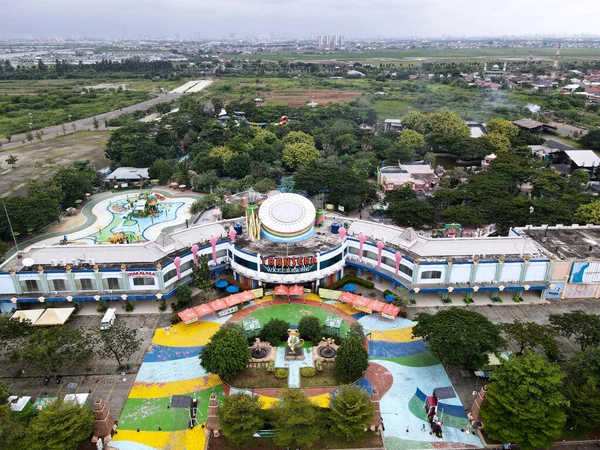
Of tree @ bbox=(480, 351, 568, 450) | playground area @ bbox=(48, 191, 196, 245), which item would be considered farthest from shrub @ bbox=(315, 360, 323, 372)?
playground area @ bbox=(48, 191, 196, 245)

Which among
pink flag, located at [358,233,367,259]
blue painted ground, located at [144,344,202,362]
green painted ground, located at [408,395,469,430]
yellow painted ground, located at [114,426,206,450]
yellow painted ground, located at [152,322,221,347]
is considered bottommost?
green painted ground, located at [408,395,469,430]

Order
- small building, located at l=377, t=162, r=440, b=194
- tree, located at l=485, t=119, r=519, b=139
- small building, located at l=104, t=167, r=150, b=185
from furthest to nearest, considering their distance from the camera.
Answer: tree, located at l=485, t=119, r=519, b=139, small building, located at l=104, t=167, r=150, b=185, small building, located at l=377, t=162, r=440, b=194

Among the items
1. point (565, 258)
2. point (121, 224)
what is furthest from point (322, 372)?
point (121, 224)

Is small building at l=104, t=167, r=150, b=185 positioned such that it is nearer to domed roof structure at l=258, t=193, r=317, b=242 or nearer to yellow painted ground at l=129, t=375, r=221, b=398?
domed roof structure at l=258, t=193, r=317, b=242

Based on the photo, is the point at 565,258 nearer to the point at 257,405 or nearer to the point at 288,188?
the point at 257,405

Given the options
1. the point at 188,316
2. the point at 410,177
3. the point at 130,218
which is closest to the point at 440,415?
the point at 188,316

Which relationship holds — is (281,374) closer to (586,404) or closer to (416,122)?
(586,404)
